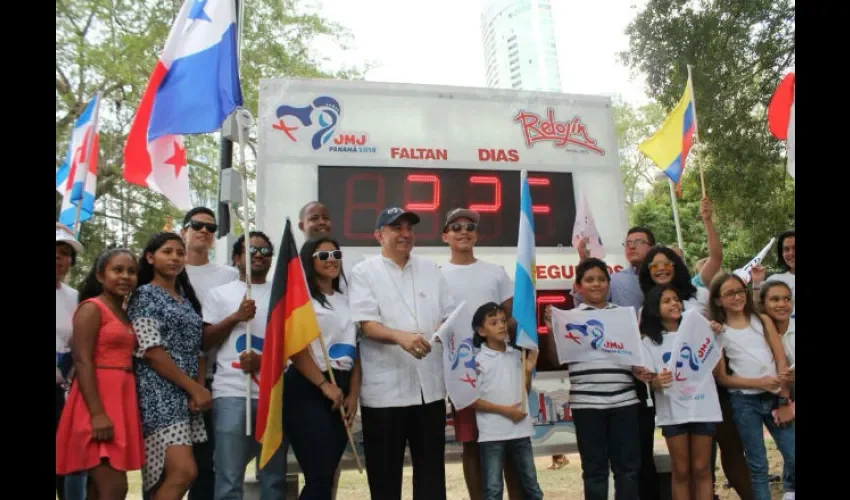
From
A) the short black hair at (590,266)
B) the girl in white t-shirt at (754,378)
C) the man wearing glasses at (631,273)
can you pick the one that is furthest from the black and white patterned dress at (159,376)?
the girl in white t-shirt at (754,378)

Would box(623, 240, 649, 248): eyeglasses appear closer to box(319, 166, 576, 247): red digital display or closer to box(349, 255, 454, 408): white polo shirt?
box(319, 166, 576, 247): red digital display

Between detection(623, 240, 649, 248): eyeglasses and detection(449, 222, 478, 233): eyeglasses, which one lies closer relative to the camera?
detection(449, 222, 478, 233): eyeglasses

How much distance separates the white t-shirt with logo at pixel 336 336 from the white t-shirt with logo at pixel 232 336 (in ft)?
1.17

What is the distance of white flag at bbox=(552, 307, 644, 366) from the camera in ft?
15.4

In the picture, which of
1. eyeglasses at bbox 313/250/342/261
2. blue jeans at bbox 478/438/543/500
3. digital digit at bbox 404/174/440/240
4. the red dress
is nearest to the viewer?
the red dress

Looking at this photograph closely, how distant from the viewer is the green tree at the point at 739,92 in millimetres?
13133

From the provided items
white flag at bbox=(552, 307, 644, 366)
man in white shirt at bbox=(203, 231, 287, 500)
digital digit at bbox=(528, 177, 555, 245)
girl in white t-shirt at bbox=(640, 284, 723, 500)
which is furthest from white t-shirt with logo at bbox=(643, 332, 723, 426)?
man in white shirt at bbox=(203, 231, 287, 500)

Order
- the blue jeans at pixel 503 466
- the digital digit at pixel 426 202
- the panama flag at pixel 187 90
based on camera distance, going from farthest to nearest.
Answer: the digital digit at pixel 426 202 → the panama flag at pixel 187 90 → the blue jeans at pixel 503 466

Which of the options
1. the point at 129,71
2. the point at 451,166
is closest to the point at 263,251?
the point at 451,166

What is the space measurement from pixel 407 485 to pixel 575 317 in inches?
177

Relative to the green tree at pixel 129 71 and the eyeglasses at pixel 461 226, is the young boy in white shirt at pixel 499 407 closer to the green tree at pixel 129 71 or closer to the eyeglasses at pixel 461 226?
the eyeglasses at pixel 461 226

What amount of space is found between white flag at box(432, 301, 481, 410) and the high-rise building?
45.4 meters

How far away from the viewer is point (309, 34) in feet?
54.6

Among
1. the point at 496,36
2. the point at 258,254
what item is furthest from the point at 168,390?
the point at 496,36
